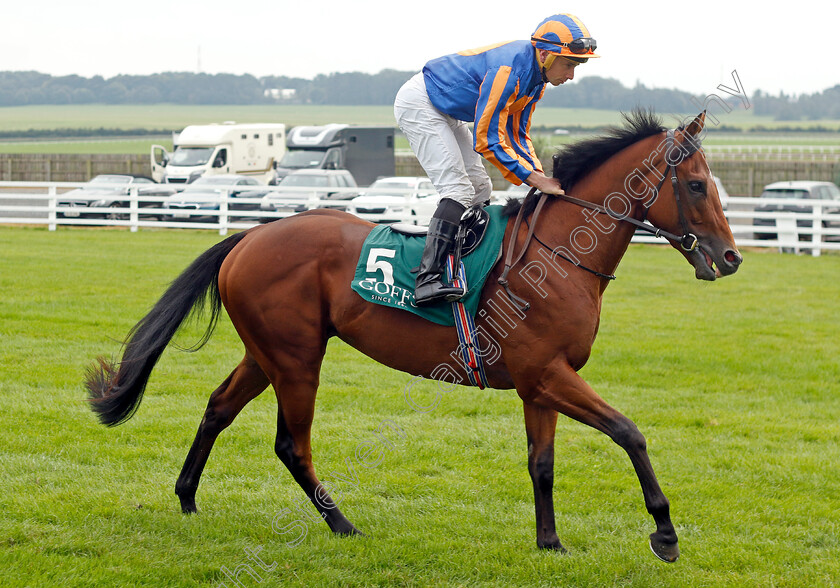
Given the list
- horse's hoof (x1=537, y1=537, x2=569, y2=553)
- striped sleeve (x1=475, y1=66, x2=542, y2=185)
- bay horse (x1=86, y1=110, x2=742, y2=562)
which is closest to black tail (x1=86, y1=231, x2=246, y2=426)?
bay horse (x1=86, y1=110, x2=742, y2=562)

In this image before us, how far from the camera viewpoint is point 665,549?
3938 mm

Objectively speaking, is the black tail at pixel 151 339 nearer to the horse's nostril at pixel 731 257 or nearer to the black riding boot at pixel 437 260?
the black riding boot at pixel 437 260

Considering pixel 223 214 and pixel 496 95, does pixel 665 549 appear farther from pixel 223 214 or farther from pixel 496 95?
pixel 223 214

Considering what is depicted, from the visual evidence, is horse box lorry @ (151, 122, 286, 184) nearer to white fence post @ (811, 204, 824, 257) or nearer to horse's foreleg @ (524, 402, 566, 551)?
white fence post @ (811, 204, 824, 257)

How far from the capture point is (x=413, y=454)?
585 cm

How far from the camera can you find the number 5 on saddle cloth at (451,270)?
14.5 ft

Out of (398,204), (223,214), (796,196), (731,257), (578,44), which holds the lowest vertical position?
(223,214)

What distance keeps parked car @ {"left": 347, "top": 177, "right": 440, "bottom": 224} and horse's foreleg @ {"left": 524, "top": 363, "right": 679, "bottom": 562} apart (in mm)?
13001

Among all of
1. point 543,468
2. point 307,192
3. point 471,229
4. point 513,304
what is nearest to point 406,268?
point 471,229

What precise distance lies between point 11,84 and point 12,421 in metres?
127

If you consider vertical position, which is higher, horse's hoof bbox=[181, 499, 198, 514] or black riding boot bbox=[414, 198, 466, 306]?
black riding boot bbox=[414, 198, 466, 306]

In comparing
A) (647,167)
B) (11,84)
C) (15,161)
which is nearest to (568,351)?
(647,167)

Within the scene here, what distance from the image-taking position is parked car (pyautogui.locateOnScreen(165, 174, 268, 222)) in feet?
67.2

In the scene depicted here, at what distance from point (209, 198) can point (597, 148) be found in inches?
683
